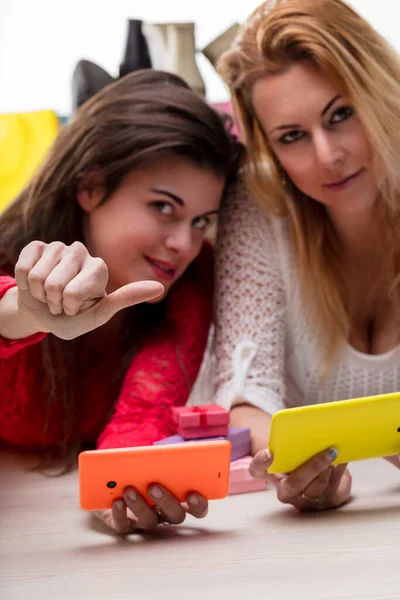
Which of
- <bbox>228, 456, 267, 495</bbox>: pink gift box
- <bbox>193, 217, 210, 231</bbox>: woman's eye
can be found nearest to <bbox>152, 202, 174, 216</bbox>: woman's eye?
<bbox>193, 217, 210, 231</bbox>: woman's eye

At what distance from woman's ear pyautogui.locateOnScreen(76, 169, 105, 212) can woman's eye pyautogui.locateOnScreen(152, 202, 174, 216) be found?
0.05 metres

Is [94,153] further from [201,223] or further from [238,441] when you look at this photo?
[238,441]

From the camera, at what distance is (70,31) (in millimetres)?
698

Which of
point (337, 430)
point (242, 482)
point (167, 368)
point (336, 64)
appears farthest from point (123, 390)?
point (336, 64)

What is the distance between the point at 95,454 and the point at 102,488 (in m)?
0.04

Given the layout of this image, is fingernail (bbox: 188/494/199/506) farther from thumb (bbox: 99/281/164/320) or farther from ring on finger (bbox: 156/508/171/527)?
thumb (bbox: 99/281/164/320)

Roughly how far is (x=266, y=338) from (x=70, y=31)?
0.36 meters

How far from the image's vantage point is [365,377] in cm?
82

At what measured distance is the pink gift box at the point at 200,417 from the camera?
0.65m

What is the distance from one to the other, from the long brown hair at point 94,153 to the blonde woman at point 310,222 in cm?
7

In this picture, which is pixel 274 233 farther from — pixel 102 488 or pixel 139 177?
pixel 102 488

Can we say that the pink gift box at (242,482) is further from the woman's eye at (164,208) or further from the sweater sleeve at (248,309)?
the woman's eye at (164,208)

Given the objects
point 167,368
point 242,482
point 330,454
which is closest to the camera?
point 330,454

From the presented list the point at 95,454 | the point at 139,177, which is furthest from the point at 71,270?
the point at 139,177
